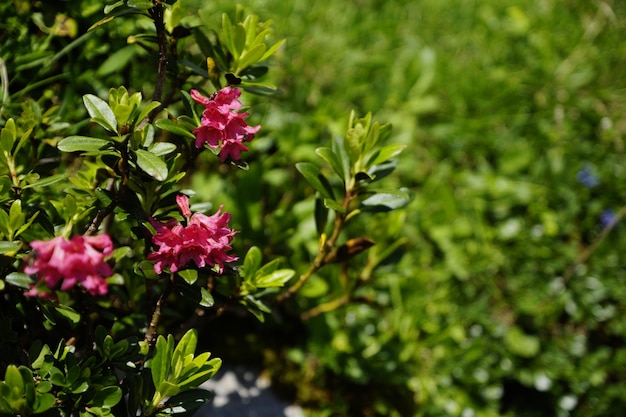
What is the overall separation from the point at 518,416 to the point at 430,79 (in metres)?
1.61

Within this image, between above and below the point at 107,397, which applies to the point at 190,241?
above

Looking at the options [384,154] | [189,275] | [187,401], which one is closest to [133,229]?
[189,275]

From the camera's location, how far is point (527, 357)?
7.63 feet

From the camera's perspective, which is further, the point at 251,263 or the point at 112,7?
the point at 251,263

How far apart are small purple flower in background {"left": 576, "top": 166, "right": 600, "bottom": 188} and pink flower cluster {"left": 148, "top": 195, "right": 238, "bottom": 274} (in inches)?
81.3

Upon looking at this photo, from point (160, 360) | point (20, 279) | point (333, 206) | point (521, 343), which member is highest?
point (20, 279)

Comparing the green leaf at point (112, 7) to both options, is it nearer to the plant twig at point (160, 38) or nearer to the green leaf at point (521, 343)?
the plant twig at point (160, 38)

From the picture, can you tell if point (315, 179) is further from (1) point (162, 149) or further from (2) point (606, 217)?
(2) point (606, 217)

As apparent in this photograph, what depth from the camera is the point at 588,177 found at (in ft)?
8.61

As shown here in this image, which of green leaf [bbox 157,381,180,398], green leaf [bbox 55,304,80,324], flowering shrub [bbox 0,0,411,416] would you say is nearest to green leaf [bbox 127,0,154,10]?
flowering shrub [bbox 0,0,411,416]

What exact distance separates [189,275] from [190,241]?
0.26 feet

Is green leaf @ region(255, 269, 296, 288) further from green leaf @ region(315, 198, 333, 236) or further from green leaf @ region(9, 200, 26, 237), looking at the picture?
green leaf @ region(9, 200, 26, 237)

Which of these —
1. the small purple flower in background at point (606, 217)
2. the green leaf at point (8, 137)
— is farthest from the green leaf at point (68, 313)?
the small purple flower in background at point (606, 217)

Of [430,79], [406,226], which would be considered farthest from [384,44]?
[406,226]
